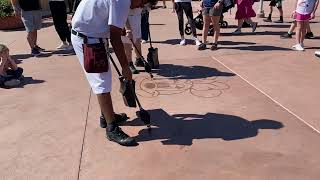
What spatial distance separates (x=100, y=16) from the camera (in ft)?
13.7

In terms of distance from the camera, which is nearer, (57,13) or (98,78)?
(98,78)

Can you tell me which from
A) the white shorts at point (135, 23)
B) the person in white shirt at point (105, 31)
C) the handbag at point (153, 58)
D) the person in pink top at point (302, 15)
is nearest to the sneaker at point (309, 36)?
the person in pink top at point (302, 15)

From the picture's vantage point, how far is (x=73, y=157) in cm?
431

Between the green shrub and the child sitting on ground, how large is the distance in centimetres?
691

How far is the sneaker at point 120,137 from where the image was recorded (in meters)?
4.48

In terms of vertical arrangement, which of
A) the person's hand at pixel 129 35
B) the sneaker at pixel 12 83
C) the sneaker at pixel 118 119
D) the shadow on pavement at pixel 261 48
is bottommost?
the sneaker at pixel 118 119

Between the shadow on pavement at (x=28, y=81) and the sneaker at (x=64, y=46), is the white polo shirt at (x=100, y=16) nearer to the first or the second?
the shadow on pavement at (x=28, y=81)

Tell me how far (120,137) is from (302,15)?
5115 mm

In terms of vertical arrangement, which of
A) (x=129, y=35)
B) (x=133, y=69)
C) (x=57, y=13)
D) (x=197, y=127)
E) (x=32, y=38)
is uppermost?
(x=57, y=13)

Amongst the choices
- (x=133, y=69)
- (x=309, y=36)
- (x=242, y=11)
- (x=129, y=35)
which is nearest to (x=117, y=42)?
(x=129, y=35)

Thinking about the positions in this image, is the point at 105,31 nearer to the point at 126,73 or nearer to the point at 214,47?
the point at 126,73

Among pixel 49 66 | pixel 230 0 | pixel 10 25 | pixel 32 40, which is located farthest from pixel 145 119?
pixel 10 25

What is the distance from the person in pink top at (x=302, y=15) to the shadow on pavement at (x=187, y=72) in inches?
86.1

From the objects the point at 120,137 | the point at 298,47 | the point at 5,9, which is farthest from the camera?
the point at 5,9
